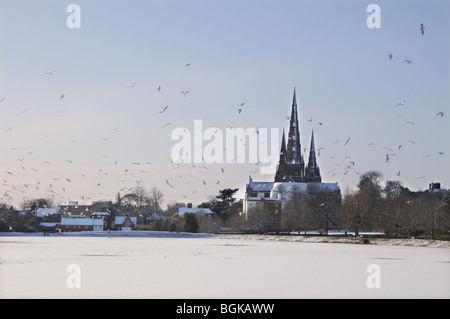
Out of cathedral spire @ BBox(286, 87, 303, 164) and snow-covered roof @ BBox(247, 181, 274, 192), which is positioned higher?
cathedral spire @ BBox(286, 87, 303, 164)

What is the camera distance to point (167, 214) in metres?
198

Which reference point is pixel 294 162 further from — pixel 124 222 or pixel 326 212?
pixel 326 212

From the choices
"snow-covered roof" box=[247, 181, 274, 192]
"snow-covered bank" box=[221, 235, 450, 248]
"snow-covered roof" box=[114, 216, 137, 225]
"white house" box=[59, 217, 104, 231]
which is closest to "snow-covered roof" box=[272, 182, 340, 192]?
"snow-covered roof" box=[247, 181, 274, 192]

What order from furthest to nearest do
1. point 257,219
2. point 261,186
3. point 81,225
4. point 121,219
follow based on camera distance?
point 261,186
point 121,219
point 81,225
point 257,219

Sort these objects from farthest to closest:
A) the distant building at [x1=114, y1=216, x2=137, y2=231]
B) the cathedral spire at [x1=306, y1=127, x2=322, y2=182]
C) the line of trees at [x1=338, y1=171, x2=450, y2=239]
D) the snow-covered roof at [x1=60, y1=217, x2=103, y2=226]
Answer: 1. the cathedral spire at [x1=306, y1=127, x2=322, y2=182]
2. the distant building at [x1=114, y1=216, x2=137, y2=231]
3. the snow-covered roof at [x1=60, y1=217, x2=103, y2=226]
4. the line of trees at [x1=338, y1=171, x2=450, y2=239]

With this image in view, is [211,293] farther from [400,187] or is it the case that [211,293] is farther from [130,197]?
[130,197]

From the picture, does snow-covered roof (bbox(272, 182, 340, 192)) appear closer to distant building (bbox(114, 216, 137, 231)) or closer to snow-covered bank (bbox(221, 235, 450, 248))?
distant building (bbox(114, 216, 137, 231))

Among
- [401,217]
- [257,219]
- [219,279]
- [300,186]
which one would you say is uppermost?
[300,186]

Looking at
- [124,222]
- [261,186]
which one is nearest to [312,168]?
[261,186]

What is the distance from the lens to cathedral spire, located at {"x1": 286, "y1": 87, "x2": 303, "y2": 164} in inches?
7367

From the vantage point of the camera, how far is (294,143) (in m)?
188

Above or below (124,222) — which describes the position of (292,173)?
above
